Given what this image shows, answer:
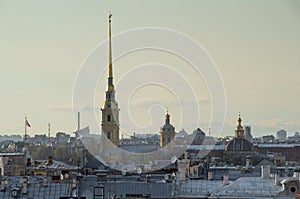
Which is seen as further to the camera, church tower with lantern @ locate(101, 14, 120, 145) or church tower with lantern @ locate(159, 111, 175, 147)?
church tower with lantern @ locate(159, 111, 175, 147)

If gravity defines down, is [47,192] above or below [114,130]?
below

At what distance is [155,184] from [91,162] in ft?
156

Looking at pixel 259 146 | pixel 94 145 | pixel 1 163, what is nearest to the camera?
pixel 1 163

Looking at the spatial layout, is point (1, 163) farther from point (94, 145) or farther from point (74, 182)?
point (94, 145)

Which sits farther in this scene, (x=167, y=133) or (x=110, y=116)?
(x=167, y=133)

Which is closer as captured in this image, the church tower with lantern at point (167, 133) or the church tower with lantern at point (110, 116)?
the church tower with lantern at point (110, 116)

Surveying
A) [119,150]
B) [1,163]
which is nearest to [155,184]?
[1,163]

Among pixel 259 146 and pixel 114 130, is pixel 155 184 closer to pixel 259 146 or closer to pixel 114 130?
pixel 114 130

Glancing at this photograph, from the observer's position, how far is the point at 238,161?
354 ft

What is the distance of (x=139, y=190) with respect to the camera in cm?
4216

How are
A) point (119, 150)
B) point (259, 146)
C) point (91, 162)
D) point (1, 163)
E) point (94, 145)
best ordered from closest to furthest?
point (1, 163)
point (91, 162)
point (119, 150)
point (94, 145)
point (259, 146)

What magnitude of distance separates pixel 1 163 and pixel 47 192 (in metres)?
23.6

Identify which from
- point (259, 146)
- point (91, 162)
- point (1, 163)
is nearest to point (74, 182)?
point (1, 163)

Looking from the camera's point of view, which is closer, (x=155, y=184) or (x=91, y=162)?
(x=155, y=184)
